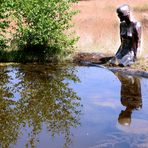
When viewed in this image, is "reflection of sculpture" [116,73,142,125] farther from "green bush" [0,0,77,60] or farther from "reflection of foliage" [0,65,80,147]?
"green bush" [0,0,77,60]

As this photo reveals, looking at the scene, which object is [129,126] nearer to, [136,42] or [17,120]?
[17,120]

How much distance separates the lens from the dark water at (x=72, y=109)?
6613 mm

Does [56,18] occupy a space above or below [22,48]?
above

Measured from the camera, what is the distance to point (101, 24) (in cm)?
1898

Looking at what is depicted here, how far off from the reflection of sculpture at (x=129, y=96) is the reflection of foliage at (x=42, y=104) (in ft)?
2.98

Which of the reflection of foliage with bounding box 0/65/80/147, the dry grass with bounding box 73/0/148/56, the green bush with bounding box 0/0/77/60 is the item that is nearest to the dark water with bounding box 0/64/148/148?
the reflection of foliage with bounding box 0/65/80/147

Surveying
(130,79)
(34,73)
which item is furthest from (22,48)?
(130,79)

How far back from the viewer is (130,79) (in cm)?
1122

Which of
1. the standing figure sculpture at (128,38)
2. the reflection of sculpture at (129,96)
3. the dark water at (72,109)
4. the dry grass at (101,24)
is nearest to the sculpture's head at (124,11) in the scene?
the standing figure sculpture at (128,38)

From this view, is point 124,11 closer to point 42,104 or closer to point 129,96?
point 129,96

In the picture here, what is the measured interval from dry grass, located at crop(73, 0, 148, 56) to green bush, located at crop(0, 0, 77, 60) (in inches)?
56.7

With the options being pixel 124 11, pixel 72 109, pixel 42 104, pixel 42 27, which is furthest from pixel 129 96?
pixel 42 27

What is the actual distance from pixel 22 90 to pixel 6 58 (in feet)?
17.7

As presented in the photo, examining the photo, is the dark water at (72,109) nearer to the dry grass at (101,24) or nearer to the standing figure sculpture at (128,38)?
the standing figure sculpture at (128,38)
